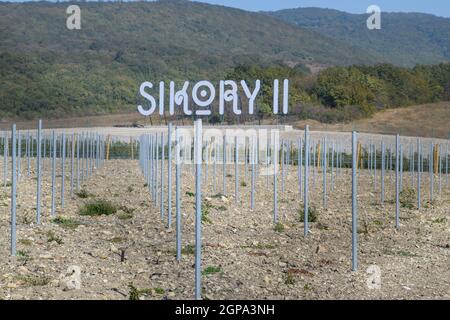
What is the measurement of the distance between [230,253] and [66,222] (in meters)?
3.28

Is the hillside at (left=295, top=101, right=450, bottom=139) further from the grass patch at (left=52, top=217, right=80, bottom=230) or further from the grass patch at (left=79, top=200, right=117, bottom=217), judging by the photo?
the grass patch at (left=52, top=217, right=80, bottom=230)

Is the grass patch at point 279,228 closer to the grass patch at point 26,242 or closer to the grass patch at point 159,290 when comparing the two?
the grass patch at point 26,242

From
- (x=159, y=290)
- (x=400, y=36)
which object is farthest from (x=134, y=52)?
(x=159, y=290)

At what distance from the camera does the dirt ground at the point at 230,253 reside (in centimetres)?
748

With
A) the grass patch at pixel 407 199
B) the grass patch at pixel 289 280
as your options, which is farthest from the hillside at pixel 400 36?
the grass patch at pixel 289 280

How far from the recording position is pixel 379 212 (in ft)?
48.2

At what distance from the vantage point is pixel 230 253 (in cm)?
953

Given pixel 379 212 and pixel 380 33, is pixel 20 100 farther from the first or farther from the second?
pixel 380 33

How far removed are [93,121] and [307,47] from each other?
87715mm

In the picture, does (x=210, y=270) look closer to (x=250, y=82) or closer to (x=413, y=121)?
(x=250, y=82)

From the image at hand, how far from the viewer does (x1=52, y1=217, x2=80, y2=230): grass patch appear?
1154cm

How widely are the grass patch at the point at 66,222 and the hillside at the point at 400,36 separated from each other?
114 metres

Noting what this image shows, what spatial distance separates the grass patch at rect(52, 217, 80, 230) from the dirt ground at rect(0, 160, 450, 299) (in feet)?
0.27

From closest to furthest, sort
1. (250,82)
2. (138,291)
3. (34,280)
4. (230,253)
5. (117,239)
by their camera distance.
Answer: (138,291) < (34,280) < (230,253) < (117,239) < (250,82)
